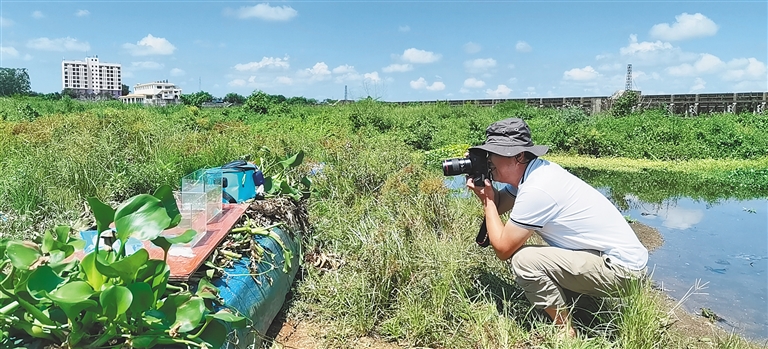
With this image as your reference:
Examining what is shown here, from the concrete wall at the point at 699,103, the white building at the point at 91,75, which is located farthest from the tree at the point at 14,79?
the concrete wall at the point at 699,103

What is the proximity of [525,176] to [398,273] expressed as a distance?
94 cm

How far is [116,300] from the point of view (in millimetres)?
1501

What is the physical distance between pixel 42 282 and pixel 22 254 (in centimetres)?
13

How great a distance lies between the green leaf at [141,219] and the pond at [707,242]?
3226mm

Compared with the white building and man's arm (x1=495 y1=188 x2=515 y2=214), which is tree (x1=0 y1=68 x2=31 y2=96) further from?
man's arm (x1=495 y1=188 x2=515 y2=214)

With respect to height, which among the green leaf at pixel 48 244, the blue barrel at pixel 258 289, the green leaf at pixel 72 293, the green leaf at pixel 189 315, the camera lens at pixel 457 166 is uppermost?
the camera lens at pixel 457 166

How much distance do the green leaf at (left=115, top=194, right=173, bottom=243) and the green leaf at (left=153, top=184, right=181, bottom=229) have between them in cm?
3

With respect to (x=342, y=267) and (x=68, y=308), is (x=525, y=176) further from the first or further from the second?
(x=68, y=308)

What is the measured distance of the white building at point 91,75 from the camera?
95938 millimetres

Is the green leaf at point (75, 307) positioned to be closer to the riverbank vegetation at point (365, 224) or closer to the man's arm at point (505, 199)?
the riverbank vegetation at point (365, 224)

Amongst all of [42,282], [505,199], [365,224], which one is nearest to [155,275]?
[42,282]

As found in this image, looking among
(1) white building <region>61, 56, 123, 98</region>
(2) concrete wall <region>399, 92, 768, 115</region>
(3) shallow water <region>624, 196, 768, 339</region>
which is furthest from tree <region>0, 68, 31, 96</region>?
(3) shallow water <region>624, 196, 768, 339</region>

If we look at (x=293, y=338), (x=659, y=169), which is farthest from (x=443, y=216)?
(x=659, y=169)

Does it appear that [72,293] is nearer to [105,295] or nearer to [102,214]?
[105,295]
